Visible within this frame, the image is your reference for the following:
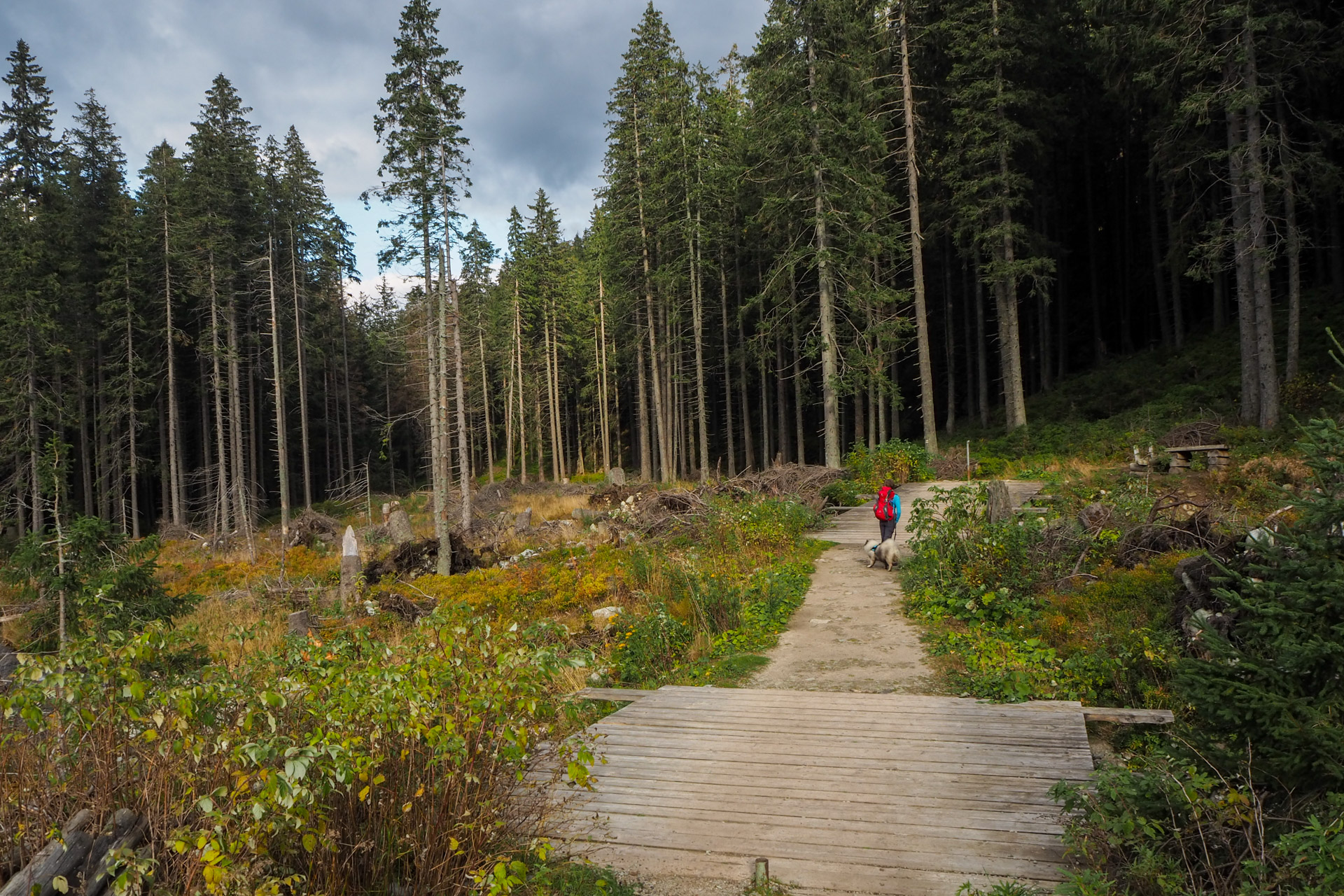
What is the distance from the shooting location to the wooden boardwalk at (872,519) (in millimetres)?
14562

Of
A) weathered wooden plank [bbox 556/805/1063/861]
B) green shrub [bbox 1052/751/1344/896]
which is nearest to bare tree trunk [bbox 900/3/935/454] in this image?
weathered wooden plank [bbox 556/805/1063/861]

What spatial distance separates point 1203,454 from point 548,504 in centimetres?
2005

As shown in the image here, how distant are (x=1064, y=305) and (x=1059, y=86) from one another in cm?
888

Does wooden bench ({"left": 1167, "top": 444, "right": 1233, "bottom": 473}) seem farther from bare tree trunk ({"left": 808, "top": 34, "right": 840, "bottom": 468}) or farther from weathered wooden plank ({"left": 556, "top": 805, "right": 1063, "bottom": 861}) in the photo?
weathered wooden plank ({"left": 556, "top": 805, "right": 1063, "bottom": 861})

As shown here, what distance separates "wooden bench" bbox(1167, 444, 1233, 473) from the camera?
15.7 metres

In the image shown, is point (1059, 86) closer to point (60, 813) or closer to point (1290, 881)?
point (1290, 881)

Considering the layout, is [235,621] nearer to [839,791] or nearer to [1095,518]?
[839,791]

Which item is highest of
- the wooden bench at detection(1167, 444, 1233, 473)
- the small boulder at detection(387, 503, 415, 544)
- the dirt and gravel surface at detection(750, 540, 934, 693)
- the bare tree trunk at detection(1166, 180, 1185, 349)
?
A: the bare tree trunk at detection(1166, 180, 1185, 349)

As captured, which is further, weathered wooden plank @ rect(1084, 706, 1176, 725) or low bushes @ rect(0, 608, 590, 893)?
weathered wooden plank @ rect(1084, 706, 1176, 725)

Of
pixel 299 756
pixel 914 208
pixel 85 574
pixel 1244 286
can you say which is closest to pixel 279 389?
pixel 85 574

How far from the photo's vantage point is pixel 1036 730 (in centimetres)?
548

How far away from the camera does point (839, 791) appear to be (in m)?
4.64

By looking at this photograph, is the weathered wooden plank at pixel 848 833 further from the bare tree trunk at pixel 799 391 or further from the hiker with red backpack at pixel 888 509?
the bare tree trunk at pixel 799 391

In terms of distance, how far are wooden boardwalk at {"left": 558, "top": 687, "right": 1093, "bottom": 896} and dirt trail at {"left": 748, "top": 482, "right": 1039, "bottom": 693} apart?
0.74 m
